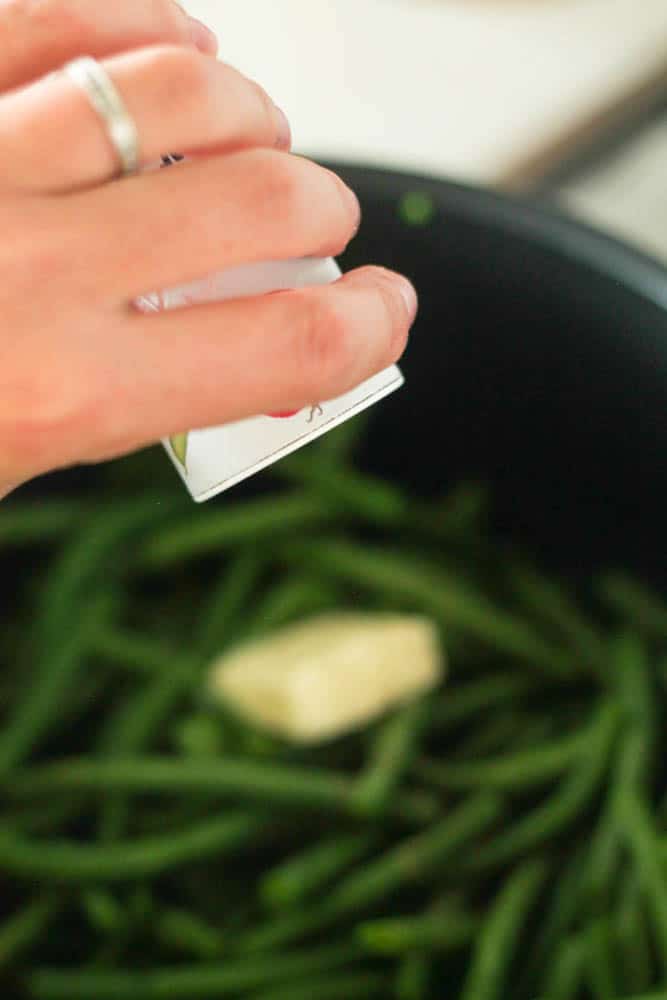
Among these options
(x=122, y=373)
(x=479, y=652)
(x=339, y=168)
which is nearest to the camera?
(x=122, y=373)

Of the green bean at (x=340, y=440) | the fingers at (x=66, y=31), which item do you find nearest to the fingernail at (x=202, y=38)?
the fingers at (x=66, y=31)

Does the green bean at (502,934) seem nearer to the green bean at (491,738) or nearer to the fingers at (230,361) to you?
the green bean at (491,738)

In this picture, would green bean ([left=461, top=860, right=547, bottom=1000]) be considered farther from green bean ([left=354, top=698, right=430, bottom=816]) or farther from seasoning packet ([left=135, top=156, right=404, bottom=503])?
seasoning packet ([left=135, top=156, right=404, bottom=503])

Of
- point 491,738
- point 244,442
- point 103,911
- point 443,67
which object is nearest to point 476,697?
point 491,738

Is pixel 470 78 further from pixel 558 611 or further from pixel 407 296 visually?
pixel 407 296

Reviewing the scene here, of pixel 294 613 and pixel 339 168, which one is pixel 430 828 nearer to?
pixel 294 613

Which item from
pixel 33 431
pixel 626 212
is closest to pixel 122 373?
pixel 33 431

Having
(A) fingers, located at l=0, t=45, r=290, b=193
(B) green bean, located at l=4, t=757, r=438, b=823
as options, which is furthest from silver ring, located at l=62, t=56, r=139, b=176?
(B) green bean, located at l=4, t=757, r=438, b=823
